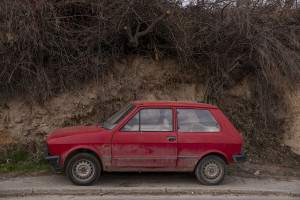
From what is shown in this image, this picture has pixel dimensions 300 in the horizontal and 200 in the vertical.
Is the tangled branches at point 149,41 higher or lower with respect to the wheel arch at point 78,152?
higher

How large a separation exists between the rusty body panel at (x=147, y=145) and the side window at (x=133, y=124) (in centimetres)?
5

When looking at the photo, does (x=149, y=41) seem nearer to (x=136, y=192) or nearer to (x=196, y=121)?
(x=196, y=121)

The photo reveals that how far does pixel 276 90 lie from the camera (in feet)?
30.7

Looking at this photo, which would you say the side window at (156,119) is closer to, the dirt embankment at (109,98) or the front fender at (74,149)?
the front fender at (74,149)

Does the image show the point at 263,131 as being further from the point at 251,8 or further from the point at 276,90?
the point at 251,8

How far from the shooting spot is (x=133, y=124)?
6.01 meters

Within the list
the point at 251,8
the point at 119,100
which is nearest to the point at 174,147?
the point at 119,100

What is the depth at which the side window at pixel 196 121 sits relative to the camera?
6172 millimetres

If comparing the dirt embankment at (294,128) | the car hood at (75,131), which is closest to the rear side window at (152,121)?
the car hood at (75,131)

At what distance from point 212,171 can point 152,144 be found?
1.36 metres

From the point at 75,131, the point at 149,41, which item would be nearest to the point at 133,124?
the point at 75,131

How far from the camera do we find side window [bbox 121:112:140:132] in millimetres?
5961

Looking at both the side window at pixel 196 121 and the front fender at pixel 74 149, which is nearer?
the front fender at pixel 74 149

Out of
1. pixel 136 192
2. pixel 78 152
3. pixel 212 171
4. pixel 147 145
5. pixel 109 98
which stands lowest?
pixel 136 192
